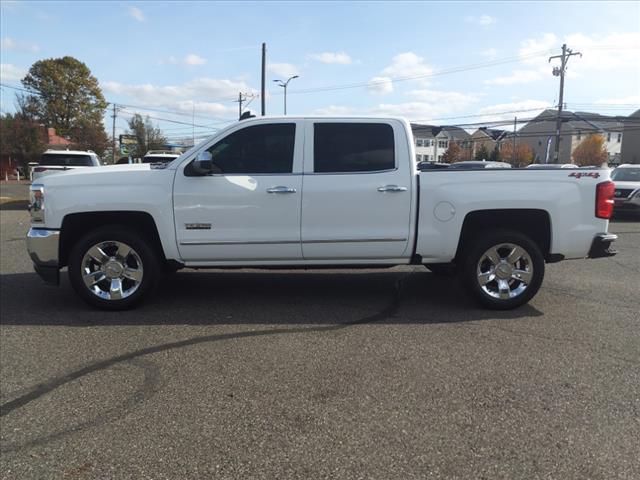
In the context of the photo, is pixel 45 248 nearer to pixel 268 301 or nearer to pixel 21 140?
pixel 268 301

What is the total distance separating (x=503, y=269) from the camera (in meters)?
5.57

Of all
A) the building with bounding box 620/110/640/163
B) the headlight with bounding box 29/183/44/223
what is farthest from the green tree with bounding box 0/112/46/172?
the building with bounding box 620/110/640/163

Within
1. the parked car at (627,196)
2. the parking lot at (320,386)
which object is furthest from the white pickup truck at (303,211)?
the parked car at (627,196)

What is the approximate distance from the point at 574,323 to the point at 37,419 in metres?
4.73

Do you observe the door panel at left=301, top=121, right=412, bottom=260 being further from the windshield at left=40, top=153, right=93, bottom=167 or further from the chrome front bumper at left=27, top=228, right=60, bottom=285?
the windshield at left=40, top=153, right=93, bottom=167

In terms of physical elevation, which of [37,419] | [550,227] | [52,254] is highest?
[550,227]

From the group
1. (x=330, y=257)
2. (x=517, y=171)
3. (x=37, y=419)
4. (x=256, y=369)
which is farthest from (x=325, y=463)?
(x=517, y=171)

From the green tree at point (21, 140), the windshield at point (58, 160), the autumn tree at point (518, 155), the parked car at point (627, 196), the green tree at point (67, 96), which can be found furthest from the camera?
the autumn tree at point (518, 155)

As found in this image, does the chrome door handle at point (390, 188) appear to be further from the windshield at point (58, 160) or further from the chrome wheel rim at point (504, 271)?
the windshield at point (58, 160)

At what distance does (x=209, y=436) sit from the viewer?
10.1ft

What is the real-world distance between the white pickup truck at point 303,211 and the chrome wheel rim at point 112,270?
14 mm

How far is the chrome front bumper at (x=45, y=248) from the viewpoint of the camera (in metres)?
5.36

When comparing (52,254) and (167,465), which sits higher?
(52,254)

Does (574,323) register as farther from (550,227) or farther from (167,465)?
(167,465)
